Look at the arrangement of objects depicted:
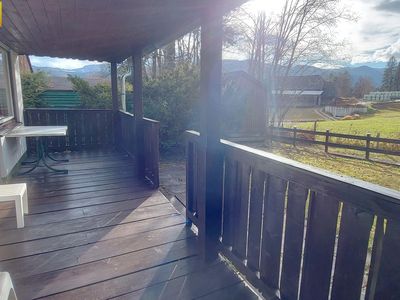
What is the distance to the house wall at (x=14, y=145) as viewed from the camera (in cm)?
370

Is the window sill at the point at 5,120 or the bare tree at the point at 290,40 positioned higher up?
the bare tree at the point at 290,40

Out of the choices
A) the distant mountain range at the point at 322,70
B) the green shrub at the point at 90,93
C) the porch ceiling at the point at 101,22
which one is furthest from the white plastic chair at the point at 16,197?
the distant mountain range at the point at 322,70

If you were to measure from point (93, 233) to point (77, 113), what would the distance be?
13.9 ft

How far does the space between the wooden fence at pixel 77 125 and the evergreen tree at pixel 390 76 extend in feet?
27.6

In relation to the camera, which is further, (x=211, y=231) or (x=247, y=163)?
(x=211, y=231)

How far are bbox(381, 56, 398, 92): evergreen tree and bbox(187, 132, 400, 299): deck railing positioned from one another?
8738mm

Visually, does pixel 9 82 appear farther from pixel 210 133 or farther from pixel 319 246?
pixel 319 246

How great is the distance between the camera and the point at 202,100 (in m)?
2.03

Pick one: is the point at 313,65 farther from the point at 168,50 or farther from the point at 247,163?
the point at 247,163

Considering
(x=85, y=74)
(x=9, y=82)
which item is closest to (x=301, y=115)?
(x=9, y=82)

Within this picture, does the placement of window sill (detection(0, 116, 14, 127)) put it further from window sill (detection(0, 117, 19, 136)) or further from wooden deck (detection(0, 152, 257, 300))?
wooden deck (detection(0, 152, 257, 300))

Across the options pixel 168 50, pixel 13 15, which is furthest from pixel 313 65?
pixel 13 15

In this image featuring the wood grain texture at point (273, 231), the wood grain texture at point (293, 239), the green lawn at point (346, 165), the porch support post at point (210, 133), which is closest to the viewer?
the wood grain texture at point (293, 239)

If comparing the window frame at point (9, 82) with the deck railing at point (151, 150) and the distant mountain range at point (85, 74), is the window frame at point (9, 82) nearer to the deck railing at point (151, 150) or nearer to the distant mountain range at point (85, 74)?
the deck railing at point (151, 150)
